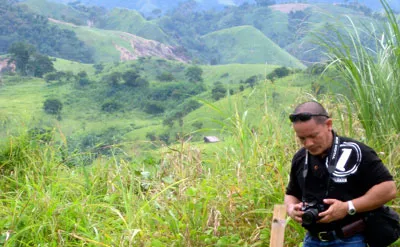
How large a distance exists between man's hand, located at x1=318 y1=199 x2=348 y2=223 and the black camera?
3 centimetres

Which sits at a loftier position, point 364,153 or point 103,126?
point 364,153

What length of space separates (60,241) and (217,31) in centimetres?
9729

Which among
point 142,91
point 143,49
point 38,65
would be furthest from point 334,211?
point 143,49

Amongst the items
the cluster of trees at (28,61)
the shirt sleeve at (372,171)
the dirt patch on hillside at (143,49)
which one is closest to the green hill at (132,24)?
the dirt patch on hillside at (143,49)

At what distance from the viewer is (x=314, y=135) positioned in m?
2.34

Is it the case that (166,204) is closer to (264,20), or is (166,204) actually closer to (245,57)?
(245,57)

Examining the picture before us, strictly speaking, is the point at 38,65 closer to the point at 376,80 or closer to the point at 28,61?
the point at 28,61

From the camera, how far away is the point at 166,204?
3725mm

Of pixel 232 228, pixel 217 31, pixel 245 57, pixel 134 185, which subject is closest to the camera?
pixel 232 228

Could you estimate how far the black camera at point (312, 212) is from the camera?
225 cm

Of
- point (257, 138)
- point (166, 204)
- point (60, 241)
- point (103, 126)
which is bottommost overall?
point (103, 126)

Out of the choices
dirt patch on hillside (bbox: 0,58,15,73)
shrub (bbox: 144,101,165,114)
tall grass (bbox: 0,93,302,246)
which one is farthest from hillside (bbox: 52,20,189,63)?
tall grass (bbox: 0,93,302,246)

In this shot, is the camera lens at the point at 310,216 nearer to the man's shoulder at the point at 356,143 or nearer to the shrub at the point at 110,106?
the man's shoulder at the point at 356,143

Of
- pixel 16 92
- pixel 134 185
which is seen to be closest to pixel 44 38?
pixel 16 92
